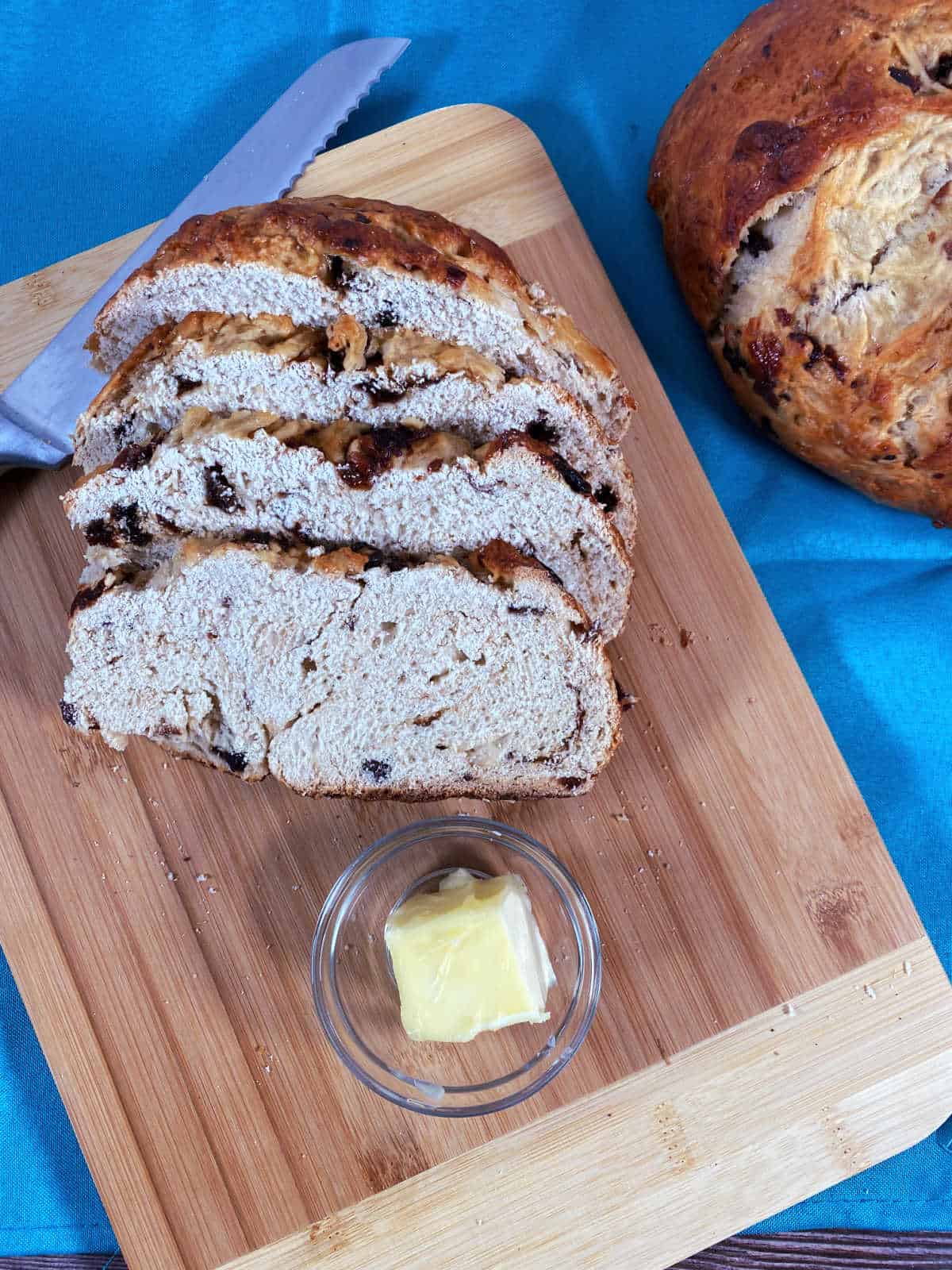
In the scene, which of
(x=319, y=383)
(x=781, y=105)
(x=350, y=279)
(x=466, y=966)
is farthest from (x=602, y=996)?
(x=781, y=105)

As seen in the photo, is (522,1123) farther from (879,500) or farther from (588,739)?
(879,500)

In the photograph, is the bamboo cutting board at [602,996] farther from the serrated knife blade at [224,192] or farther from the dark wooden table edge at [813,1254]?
the dark wooden table edge at [813,1254]

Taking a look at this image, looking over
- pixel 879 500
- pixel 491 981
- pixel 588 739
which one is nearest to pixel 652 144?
pixel 879 500

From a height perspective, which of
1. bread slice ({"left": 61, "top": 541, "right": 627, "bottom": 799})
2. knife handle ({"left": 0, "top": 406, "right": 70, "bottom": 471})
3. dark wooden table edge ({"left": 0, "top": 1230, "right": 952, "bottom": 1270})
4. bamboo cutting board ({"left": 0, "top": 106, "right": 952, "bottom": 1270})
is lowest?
dark wooden table edge ({"left": 0, "top": 1230, "right": 952, "bottom": 1270})

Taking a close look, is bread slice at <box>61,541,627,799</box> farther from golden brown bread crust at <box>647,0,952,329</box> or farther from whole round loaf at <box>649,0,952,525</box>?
golden brown bread crust at <box>647,0,952,329</box>

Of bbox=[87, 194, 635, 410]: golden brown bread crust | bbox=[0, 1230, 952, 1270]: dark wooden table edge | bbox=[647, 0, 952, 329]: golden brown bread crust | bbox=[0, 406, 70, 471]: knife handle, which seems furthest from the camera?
bbox=[0, 1230, 952, 1270]: dark wooden table edge

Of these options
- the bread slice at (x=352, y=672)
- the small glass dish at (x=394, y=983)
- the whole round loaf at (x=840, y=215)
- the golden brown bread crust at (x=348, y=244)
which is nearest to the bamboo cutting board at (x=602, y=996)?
the small glass dish at (x=394, y=983)

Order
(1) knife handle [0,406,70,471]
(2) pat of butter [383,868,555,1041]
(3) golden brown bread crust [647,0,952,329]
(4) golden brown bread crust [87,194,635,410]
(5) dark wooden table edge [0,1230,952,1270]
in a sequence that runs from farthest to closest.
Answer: (5) dark wooden table edge [0,1230,952,1270] < (1) knife handle [0,406,70,471] < (2) pat of butter [383,868,555,1041] < (3) golden brown bread crust [647,0,952,329] < (4) golden brown bread crust [87,194,635,410]

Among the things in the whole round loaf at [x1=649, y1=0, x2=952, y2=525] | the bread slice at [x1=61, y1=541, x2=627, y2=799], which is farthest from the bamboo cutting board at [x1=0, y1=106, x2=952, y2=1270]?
the whole round loaf at [x1=649, y1=0, x2=952, y2=525]
